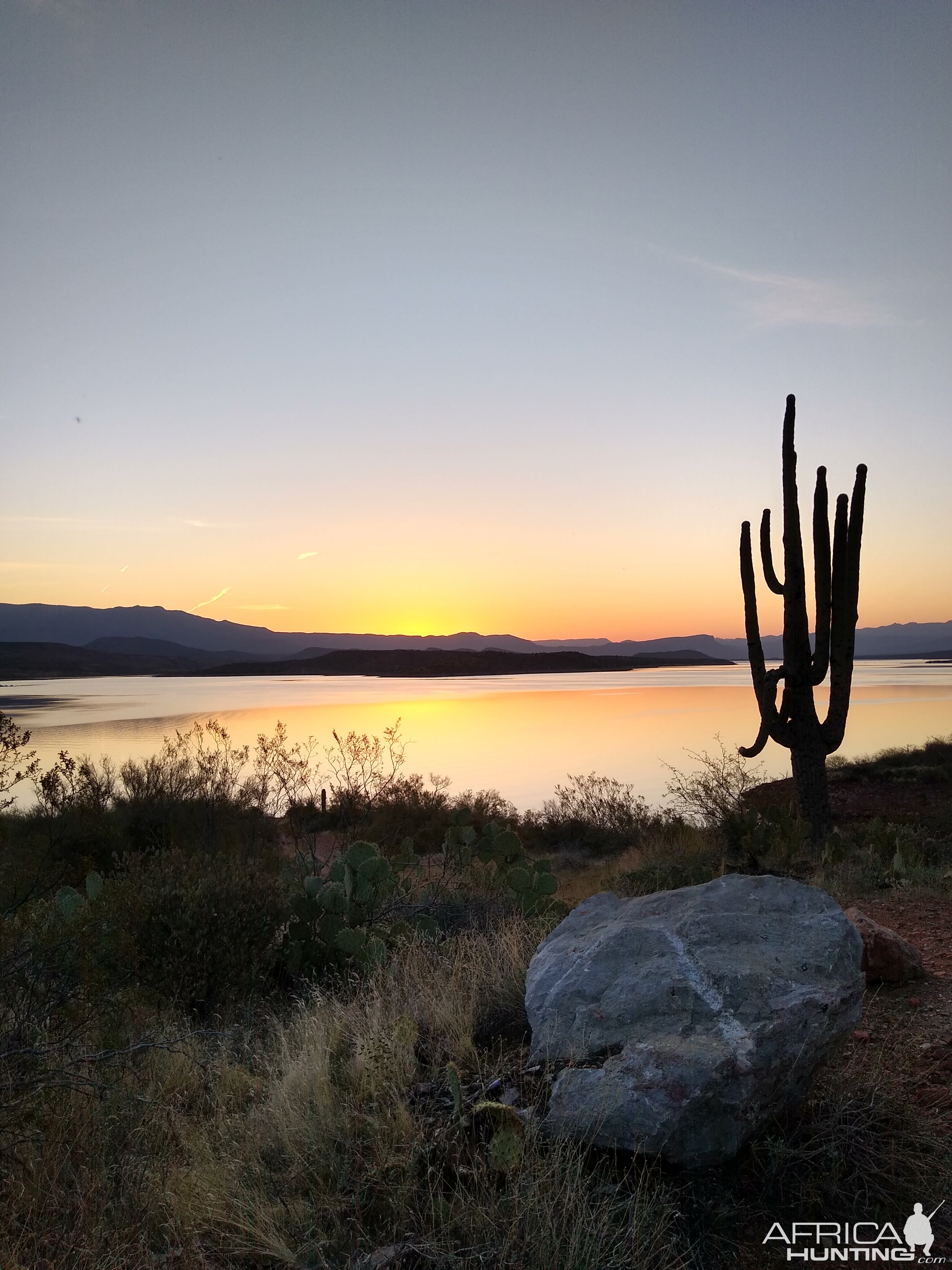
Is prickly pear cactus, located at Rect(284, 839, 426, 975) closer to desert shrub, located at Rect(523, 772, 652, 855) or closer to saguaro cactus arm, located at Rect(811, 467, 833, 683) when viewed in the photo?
saguaro cactus arm, located at Rect(811, 467, 833, 683)

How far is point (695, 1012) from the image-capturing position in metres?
3.62

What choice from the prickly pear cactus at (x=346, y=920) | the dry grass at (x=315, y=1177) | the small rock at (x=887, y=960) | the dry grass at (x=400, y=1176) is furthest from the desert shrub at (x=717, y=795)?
the dry grass at (x=315, y=1177)

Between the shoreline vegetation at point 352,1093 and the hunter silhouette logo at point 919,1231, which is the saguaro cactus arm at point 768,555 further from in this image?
the hunter silhouette logo at point 919,1231

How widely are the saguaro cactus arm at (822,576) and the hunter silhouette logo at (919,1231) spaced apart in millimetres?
11117

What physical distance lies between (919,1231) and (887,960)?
2539 millimetres

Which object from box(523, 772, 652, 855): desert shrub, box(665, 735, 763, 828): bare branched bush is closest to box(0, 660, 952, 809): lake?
box(523, 772, 652, 855): desert shrub

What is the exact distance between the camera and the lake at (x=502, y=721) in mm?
31422

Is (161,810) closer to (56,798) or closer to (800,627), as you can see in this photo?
(56,798)

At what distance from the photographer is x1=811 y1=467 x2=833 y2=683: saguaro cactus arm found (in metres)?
13.7

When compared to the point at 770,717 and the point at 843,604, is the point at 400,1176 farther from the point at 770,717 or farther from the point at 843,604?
the point at 843,604

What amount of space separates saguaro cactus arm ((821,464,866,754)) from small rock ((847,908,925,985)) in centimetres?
823

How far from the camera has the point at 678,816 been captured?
1812 centimetres

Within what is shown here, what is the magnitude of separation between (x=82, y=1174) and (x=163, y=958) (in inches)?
121

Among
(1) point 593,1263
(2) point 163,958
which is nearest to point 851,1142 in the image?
(1) point 593,1263
